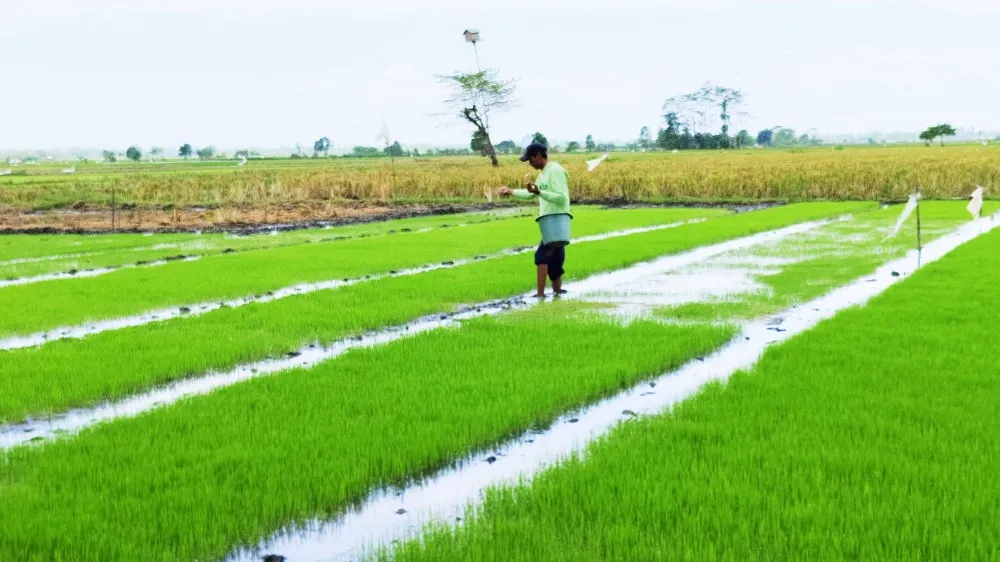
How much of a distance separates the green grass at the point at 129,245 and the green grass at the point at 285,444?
30.2 ft

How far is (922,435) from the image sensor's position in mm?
4844

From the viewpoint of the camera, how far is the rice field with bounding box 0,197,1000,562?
3.74 meters

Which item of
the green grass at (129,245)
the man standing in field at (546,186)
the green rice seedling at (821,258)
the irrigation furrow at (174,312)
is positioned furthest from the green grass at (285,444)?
the green grass at (129,245)

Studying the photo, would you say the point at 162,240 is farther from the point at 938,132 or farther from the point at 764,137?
the point at 764,137

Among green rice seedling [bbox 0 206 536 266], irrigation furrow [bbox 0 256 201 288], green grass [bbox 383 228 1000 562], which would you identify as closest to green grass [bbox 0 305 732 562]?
green grass [bbox 383 228 1000 562]

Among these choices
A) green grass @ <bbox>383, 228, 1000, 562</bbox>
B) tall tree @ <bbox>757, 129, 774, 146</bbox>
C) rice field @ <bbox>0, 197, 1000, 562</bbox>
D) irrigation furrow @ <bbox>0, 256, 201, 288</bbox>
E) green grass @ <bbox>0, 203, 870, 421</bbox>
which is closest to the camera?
green grass @ <bbox>383, 228, 1000, 562</bbox>

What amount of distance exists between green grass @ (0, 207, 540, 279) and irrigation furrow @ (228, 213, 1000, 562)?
10.5 metres

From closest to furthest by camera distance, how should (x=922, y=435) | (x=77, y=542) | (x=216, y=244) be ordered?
1. (x=77, y=542)
2. (x=922, y=435)
3. (x=216, y=244)

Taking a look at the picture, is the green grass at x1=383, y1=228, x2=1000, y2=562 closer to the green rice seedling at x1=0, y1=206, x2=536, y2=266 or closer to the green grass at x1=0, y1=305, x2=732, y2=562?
the green grass at x1=0, y1=305, x2=732, y2=562

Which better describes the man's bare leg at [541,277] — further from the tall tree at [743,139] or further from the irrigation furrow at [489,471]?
the tall tree at [743,139]

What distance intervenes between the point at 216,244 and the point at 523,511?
15108mm

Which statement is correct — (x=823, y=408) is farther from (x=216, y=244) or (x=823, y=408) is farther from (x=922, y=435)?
(x=216, y=244)

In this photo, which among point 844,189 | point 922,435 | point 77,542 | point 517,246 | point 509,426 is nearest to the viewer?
point 77,542

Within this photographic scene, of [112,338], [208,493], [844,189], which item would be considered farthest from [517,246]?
[844,189]
